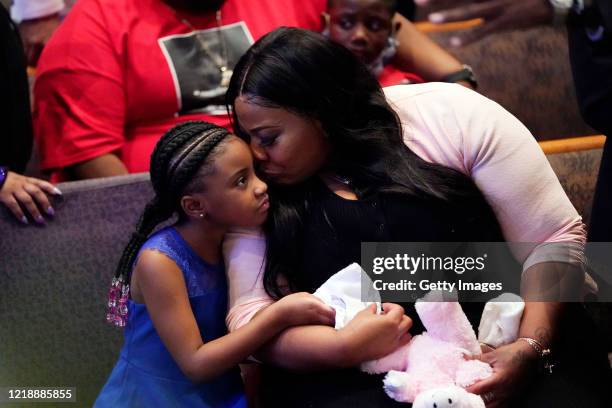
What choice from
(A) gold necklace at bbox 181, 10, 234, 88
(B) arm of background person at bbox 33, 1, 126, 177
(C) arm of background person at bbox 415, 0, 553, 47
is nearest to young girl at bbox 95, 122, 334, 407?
(C) arm of background person at bbox 415, 0, 553, 47

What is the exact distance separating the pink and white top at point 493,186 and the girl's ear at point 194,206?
0.25 ft

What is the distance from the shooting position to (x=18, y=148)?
5.49 feet

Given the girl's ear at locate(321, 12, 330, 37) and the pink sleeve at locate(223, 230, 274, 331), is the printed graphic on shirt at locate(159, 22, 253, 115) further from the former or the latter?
the pink sleeve at locate(223, 230, 274, 331)

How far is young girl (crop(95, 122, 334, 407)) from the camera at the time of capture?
3.97 ft

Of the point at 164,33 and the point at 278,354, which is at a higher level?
the point at 164,33

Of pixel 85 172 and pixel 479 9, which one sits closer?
pixel 479 9

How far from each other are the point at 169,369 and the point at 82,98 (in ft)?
2.55

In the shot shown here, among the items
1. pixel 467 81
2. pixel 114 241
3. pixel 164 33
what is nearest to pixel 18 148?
pixel 114 241

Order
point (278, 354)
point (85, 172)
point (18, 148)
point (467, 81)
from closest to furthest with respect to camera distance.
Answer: point (278, 354)
point (18, 148)
point (85, 172)
point (467, 81)

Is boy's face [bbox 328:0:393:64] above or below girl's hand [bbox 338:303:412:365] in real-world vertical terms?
above

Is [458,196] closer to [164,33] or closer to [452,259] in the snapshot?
[452,259]

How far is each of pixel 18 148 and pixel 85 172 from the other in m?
0.20

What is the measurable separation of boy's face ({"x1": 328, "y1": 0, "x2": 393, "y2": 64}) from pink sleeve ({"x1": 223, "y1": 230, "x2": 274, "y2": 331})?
84 cm

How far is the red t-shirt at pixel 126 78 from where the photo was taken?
182 centimetres
